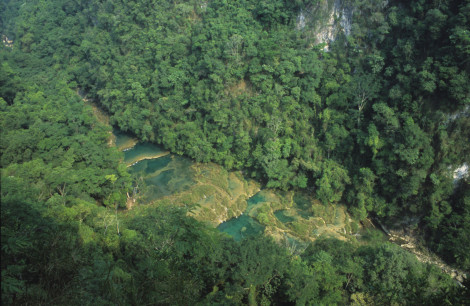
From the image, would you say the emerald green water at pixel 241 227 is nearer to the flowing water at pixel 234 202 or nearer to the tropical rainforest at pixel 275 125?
the flowing water at pixel 234 202

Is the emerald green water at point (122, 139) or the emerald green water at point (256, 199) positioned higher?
the emerald green water at point (256, 199)

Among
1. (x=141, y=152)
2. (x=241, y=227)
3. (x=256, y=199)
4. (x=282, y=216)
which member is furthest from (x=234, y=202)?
(x=141, y=152)

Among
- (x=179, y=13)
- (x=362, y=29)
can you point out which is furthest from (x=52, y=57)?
(x=362, y=29)

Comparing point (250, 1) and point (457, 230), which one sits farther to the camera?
point (250, 1)

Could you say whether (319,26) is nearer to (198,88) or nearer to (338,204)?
(198,88)

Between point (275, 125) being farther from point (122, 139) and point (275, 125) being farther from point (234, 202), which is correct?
point (122, 139)

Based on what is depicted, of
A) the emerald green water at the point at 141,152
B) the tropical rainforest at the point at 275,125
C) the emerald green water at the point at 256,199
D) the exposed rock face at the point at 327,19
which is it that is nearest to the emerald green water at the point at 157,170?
the emerald green water at the point at 141,152
